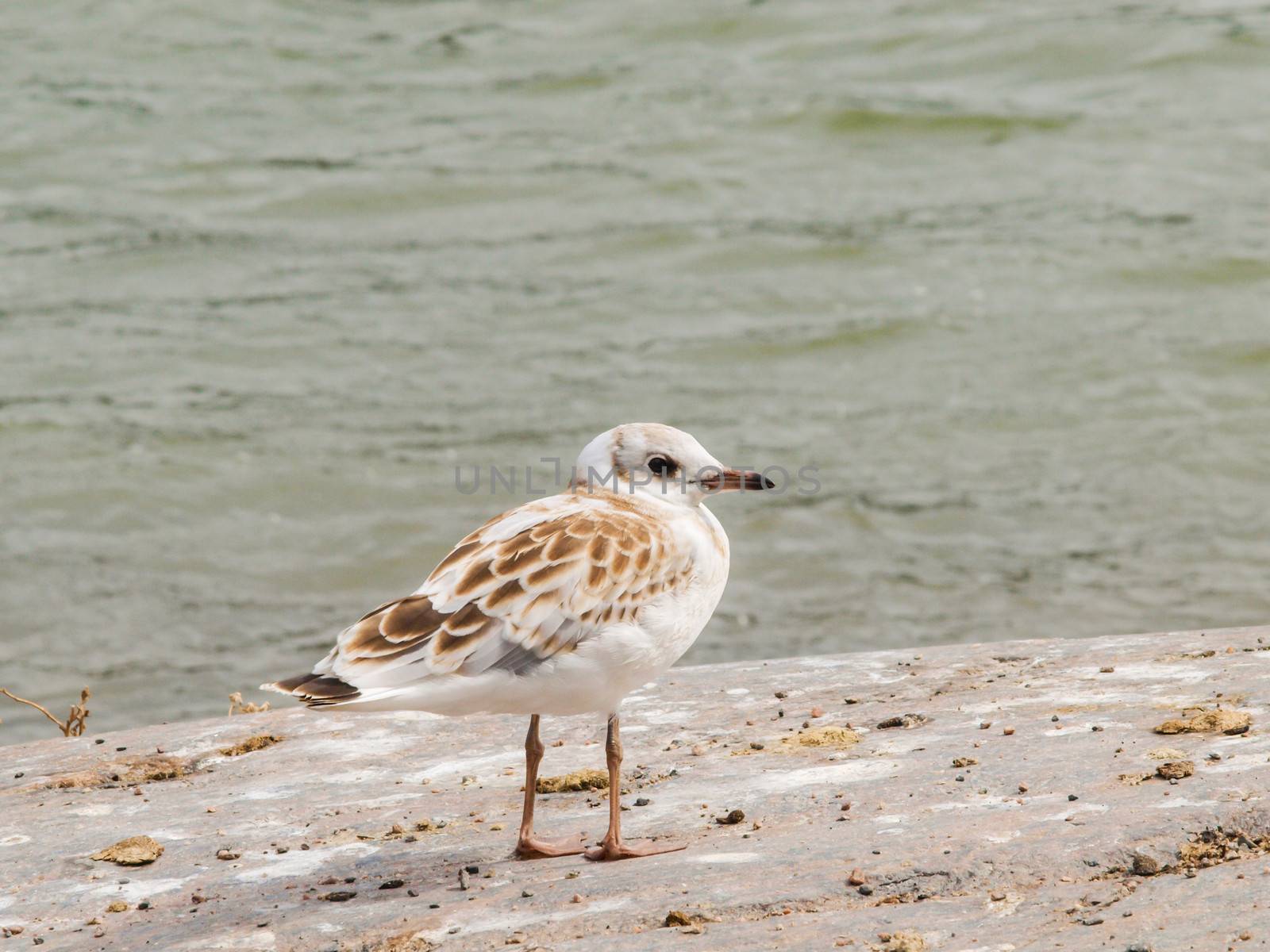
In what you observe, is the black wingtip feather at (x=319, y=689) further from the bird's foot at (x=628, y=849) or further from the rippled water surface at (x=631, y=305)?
the rippled water surface at (x=631, y=305)

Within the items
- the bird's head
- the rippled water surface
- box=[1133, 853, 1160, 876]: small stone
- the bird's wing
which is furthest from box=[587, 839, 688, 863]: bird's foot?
the rippled water surface

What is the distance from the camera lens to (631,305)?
13711 millimetres

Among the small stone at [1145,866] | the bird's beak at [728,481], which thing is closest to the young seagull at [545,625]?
the bird's beak at [728,481]

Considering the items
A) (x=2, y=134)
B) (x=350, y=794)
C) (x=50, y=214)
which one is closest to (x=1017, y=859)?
(x=350, y=794)

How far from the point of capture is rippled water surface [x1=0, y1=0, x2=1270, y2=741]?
1042 centimetres

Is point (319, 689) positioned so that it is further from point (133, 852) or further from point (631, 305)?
point (631, 305)

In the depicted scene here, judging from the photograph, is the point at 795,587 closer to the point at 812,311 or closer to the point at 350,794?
the point at 812,311

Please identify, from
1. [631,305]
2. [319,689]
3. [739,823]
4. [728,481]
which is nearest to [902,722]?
[739,823]

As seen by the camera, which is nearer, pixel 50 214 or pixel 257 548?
pixel 257 548

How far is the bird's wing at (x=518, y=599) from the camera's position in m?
4.27

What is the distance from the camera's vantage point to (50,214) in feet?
49.2

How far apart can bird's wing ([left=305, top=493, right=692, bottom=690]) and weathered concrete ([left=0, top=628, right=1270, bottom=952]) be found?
637mm

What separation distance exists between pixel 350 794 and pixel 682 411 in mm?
7309

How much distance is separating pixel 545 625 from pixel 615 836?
651 millimetres
